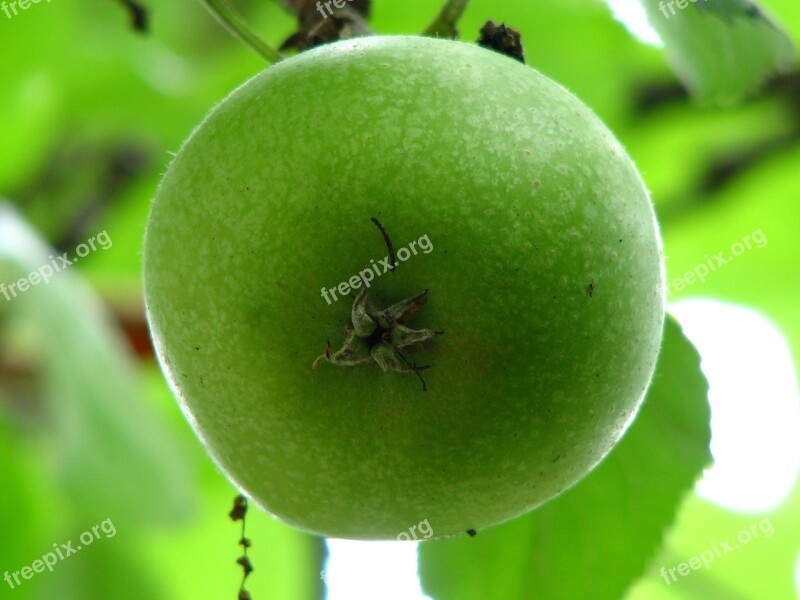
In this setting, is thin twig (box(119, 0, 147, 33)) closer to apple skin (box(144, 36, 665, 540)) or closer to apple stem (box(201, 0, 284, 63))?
apple stem (box(201, 0, 284, 63))

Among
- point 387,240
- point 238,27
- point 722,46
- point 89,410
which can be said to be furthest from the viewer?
point 89,410

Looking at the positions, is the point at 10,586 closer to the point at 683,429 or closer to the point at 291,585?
the point at 291,585

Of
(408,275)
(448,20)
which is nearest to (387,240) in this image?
(408,275)

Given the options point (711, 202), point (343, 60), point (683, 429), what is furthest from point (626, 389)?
point (711, 202)

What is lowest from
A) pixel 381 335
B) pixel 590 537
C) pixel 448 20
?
pixel 590 537

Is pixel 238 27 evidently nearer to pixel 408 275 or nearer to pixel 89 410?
A: pixel 408 275

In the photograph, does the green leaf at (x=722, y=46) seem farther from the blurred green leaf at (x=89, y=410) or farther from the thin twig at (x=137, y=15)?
the blurred green leaf at (x=89, y=410)
